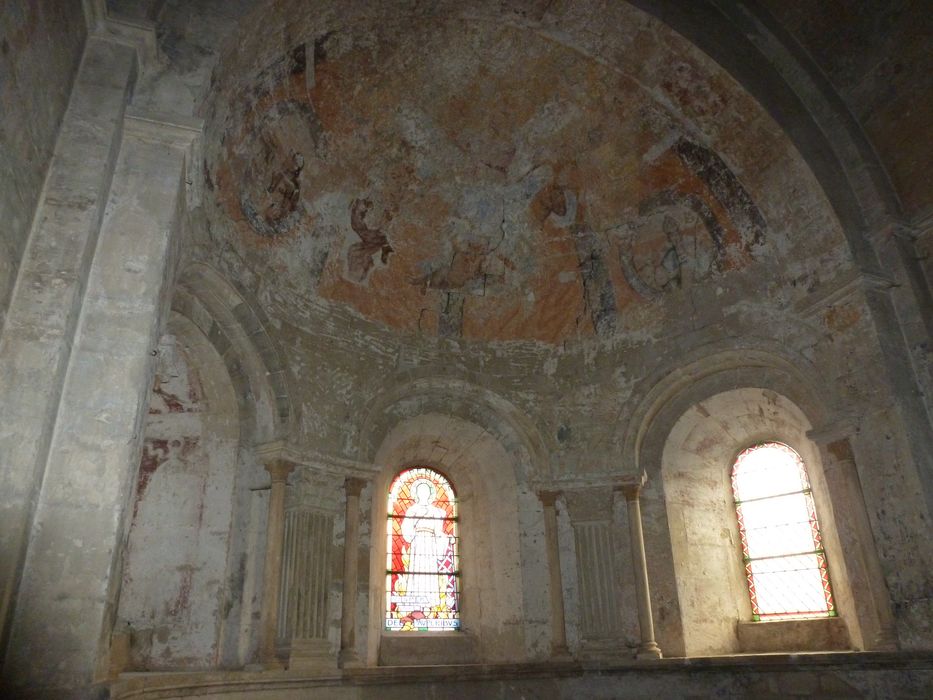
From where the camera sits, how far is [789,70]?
958cm

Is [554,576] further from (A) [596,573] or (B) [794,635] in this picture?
(B) [794,635]

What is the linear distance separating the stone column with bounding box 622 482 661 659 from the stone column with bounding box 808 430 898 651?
2.25 metres

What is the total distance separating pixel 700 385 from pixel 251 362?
18.9ft

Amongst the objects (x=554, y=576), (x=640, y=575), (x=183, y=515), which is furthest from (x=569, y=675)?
(x=183, y=515)

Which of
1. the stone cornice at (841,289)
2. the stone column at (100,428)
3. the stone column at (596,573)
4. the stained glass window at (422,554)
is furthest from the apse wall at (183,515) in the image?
the stone cornice at (841,289)

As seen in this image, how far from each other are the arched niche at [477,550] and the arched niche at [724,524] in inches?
72.8

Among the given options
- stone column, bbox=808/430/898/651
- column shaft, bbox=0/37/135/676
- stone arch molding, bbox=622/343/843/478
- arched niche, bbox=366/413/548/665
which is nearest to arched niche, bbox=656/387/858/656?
stone arch molding, bbox=622/343/843/478

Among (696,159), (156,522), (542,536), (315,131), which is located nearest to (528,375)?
(542,536)

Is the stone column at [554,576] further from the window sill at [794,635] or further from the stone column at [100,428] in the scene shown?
the stone column at [100,428]

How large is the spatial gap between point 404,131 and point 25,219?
5998 mm

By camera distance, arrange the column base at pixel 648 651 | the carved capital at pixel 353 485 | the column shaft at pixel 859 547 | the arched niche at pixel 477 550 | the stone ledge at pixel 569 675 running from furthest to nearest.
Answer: the arched niche at pixel 477 550, the carved capital at pixel 353 485, the column base at pixel 648 651, the column shaft at pixel 859 547, the stone ledge at pixel 569 675

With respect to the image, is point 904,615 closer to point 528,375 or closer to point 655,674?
point 655,674

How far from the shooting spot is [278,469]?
844cm

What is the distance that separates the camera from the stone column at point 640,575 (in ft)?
29.3
